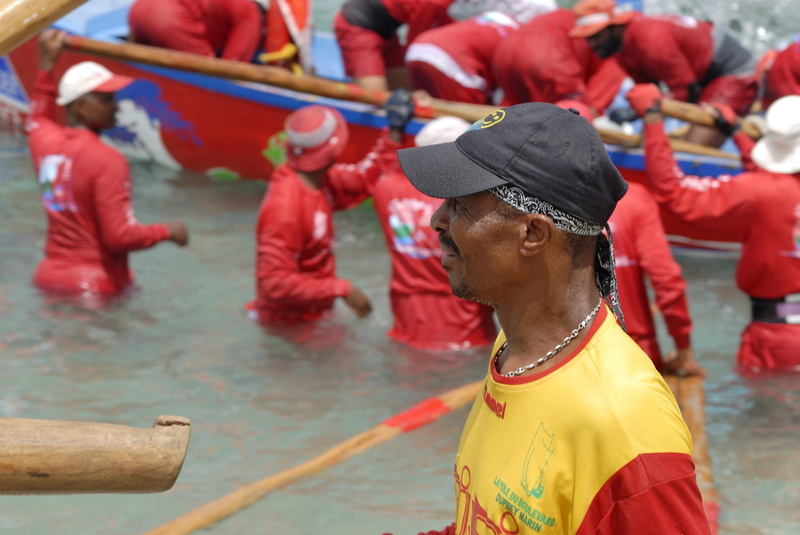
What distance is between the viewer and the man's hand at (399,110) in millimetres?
6379

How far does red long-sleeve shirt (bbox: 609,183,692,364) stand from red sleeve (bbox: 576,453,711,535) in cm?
314

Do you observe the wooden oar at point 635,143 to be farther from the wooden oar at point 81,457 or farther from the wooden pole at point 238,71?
the wooden oar at point 81,457

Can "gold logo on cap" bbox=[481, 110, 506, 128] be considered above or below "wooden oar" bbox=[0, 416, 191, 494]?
above

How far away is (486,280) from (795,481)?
3.08 meters

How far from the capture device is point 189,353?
234 inches

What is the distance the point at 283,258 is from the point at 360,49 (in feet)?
12.0

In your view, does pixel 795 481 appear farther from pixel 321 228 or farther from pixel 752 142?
pixel 321 228

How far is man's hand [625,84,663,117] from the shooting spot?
564cm

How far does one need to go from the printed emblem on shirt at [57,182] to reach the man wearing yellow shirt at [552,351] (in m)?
4.41

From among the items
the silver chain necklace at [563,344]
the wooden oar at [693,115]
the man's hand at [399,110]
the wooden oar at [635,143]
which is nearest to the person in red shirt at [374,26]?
the man's hand at [399,110]

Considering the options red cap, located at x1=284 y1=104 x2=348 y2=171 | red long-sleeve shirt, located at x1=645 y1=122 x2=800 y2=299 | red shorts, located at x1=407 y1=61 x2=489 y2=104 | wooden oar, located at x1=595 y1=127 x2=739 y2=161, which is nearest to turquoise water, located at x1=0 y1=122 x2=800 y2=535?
red long-sleeve shirt, located at x1=645 y1=122 x2=800 y2=299

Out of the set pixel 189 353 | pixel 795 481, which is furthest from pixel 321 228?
pixel 795 481

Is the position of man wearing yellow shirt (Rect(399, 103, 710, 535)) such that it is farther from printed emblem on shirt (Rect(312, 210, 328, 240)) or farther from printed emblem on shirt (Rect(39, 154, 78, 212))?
printed emblem on shirt (Rect(39, 154, 78, 212))

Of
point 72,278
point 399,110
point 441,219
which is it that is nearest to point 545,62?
point 399,110
